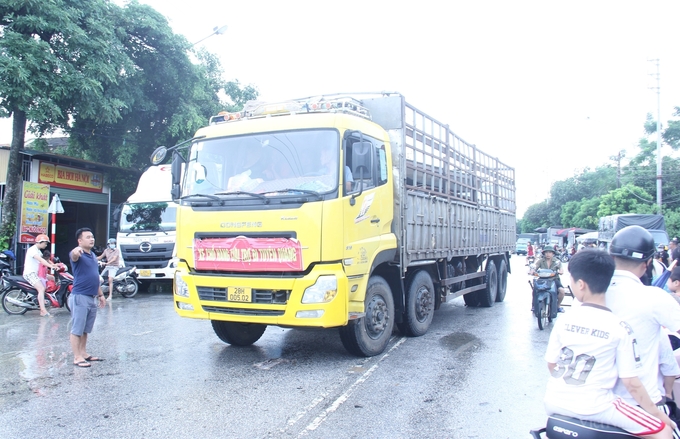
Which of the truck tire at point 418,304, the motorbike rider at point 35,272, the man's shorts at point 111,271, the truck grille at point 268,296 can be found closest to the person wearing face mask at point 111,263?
the man's shorts at point 111,271

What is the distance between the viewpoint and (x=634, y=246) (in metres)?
Answer: 2.79

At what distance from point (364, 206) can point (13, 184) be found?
41.5ft

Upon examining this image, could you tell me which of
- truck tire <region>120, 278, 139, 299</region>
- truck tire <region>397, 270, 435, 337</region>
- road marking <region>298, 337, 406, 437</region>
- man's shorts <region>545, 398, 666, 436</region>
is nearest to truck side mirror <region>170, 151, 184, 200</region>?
road marking <region>298, 337, 406, 437</region>

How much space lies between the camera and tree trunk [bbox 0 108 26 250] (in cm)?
1441

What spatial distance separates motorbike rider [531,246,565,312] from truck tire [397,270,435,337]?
2477 mm

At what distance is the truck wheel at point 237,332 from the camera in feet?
22.7

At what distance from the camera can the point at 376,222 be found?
642 cm

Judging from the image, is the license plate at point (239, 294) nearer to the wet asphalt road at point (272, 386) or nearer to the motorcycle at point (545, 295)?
the wet asphalt road at point (272, 386)

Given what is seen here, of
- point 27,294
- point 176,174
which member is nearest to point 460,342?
point 176,174

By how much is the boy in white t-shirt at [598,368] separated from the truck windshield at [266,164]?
3.54 meters

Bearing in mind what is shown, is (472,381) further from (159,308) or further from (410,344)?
(159,308)

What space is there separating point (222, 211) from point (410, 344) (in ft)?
10.5

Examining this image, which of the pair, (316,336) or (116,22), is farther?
(116,22)

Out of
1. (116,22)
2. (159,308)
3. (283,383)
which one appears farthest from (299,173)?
(116,22)
